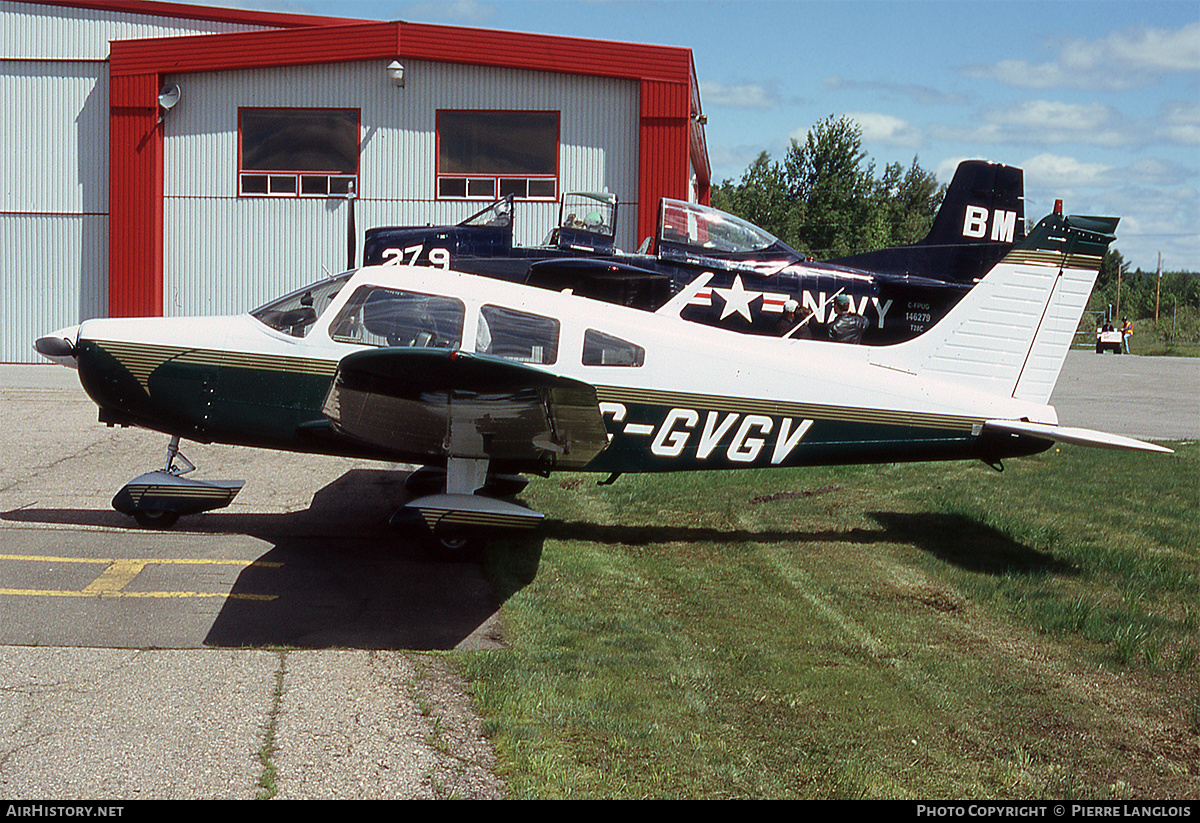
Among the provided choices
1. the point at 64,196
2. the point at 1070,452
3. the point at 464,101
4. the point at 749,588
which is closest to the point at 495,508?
the point at 749,588

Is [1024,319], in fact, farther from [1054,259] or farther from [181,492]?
[181,492]

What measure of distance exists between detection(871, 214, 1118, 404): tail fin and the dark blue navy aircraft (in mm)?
2605

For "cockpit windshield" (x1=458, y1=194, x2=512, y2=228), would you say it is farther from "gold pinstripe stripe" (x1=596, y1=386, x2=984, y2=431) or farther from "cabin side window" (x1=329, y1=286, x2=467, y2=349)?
"gold pinstripe stripe" (x1=596, y1=386, x2=984, y2=431)

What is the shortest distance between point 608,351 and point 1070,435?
11.2ft

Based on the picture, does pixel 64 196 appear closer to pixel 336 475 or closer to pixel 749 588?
pixel 336 475

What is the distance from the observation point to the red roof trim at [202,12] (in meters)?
20.6

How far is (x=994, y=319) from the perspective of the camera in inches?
305

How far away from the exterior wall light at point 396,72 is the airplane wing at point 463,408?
13538 millimetres

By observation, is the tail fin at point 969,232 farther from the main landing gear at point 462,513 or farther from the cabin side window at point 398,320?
the main landing gear at point 462,513

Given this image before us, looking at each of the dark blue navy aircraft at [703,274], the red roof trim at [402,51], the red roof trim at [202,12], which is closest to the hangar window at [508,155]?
the red roof trim at [402,51]

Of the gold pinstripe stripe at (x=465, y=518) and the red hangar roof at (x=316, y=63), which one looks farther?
the red hangar roof at (x=316, y=63)

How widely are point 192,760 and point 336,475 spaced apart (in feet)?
21.1

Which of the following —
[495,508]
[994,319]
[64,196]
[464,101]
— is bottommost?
[495,508]

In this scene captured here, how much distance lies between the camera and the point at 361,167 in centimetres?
1919
